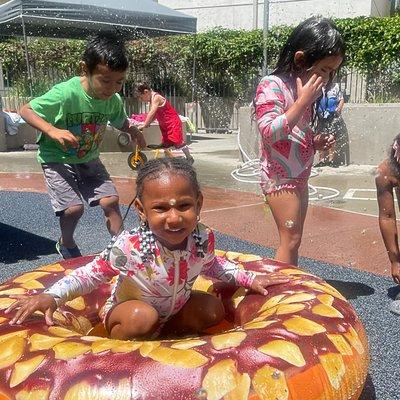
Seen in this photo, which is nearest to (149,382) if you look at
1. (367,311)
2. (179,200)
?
(179,200)

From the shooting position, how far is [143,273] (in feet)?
7.27

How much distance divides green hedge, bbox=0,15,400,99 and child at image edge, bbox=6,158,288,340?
10.7 m

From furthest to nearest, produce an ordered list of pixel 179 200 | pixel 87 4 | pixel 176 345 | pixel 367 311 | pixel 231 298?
pixel 87 4 < pixel 367 311 < pixel 231 298 < pixel 179 200 < pixel 176 345

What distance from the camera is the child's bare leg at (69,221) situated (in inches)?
138

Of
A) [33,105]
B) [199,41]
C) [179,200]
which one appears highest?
[199,41]

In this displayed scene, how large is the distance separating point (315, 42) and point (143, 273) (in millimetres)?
1344

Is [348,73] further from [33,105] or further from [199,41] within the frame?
[33,105]

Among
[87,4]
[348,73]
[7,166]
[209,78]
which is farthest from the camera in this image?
[209,78]

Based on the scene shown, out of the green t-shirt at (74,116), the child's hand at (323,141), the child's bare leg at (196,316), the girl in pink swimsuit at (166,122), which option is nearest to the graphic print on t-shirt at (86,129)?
the green t-shirt at (74,116)

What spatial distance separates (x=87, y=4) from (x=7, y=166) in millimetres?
3526

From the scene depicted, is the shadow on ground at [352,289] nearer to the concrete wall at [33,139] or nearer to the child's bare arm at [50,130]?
the child's bare arm at [50,130]

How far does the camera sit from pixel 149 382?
1607 mm

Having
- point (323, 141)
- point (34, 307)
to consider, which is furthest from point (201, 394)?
point (323, 141)

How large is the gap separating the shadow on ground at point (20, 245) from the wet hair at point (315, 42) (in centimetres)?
245
